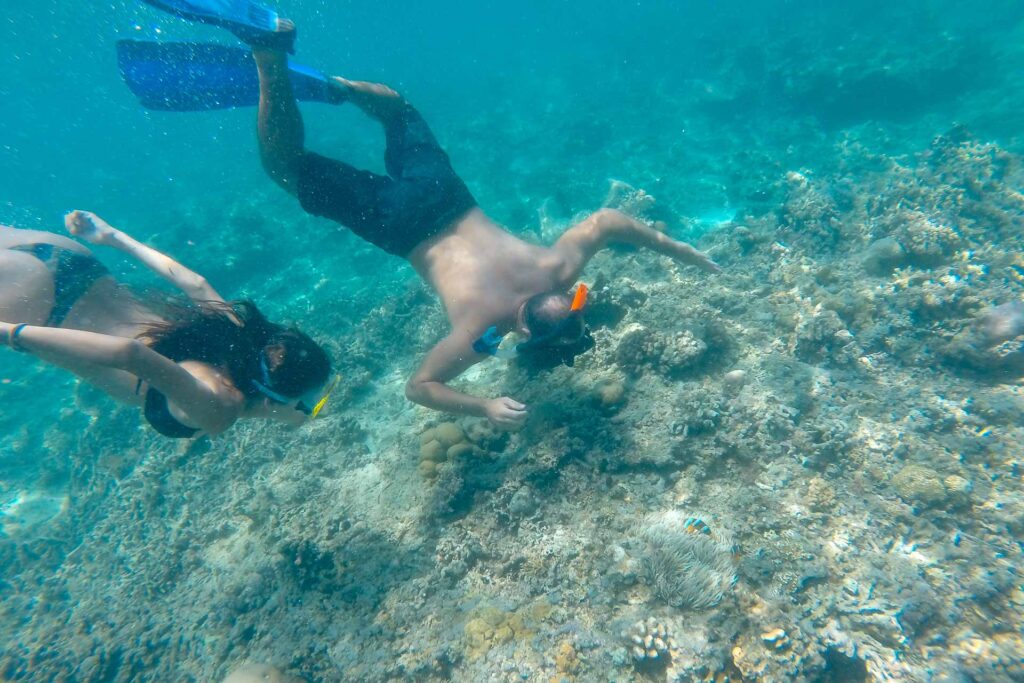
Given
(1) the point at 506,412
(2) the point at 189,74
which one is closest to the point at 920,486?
(1) the point at 506,412

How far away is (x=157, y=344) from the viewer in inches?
133

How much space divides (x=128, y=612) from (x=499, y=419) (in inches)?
195

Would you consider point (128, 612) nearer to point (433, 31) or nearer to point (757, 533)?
point (757, 533)

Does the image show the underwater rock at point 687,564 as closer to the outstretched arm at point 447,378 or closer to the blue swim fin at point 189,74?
the outstretched arm at point 447,378

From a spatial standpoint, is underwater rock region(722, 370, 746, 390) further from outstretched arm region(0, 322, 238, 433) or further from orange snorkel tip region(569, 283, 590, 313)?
outstretched arm region(0, 322, 238, 433)

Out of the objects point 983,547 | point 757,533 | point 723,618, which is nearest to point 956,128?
point 983,547

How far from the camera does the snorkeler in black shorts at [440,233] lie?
390 cm

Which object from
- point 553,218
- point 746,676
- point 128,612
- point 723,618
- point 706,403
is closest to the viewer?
point 746,676

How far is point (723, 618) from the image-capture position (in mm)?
2996

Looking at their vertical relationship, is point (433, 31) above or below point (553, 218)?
above

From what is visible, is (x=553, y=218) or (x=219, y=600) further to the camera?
(x=553, y=218)

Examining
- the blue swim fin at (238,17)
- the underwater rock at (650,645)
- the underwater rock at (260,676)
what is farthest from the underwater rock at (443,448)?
the blue swim fin at (238,17)

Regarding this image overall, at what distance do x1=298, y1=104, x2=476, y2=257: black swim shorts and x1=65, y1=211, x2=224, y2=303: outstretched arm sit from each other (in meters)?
1.40

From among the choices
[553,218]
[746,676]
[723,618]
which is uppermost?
[553,218]
